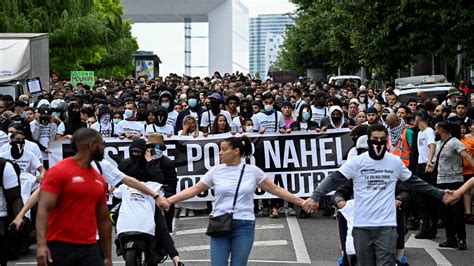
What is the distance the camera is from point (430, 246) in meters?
15.8

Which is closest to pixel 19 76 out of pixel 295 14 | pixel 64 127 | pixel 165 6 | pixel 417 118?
pixel 64 127

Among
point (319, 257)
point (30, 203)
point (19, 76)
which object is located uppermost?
point (19, 76)

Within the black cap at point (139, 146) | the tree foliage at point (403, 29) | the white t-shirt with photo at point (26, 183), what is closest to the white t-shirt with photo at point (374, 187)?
the black cap at point (139, 146)

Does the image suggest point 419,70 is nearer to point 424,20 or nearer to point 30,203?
point 424,20

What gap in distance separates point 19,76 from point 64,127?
16.0 meters

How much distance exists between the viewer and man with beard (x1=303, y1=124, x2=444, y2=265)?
10766 mm

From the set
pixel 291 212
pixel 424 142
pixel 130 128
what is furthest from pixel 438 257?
pixel 130 128

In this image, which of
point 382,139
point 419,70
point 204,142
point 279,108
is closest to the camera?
point 382,139

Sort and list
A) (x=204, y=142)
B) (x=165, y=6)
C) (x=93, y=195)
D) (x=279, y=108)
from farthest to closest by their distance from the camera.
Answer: (x=165, y=6) < (x=279, y=108) < (x=204, y=142) < (x=93, y=195)

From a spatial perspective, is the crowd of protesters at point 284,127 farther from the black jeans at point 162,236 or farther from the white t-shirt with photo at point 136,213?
the white t-shirt with photo at point 136,213

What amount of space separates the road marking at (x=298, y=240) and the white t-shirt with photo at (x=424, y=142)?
2041mm

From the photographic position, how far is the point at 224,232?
1054 cm

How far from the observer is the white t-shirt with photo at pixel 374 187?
10.8 metres

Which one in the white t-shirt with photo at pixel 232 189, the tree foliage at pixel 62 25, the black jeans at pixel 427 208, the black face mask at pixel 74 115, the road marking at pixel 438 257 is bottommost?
the road marking at pixel 438 257
